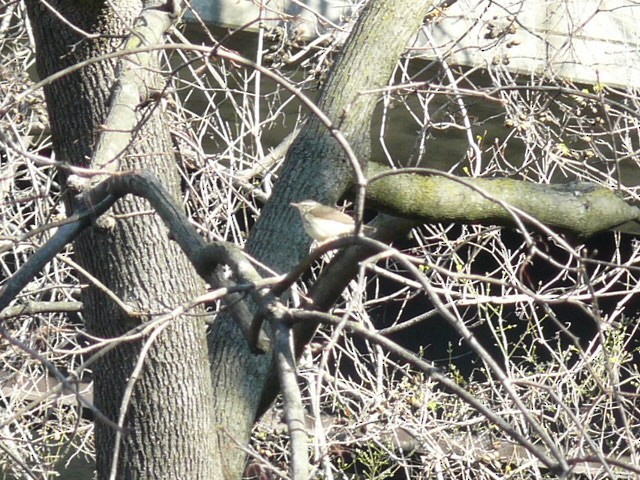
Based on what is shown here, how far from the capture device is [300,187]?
3.48 m

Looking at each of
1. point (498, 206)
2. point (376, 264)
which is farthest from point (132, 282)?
point (376, 264)

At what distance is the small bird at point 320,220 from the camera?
3240mm

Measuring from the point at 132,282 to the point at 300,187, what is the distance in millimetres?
747

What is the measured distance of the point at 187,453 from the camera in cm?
319

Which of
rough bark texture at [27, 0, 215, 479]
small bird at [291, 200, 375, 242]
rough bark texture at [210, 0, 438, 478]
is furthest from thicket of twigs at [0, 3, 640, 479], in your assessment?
small bird at [291, 200, 375, 242]

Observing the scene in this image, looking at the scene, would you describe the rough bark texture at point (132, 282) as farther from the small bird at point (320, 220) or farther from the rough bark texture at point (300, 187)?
the small bird at point (320, 220)

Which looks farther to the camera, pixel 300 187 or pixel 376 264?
pixel 376 264

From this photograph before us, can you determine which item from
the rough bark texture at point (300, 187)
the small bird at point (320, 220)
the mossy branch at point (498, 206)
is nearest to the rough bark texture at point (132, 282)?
the rough bark texture at point (300, 187)

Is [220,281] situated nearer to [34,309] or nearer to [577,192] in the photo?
[34,309]

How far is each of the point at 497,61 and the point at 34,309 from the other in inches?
119

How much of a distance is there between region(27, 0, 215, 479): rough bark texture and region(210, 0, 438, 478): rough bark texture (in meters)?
0.19

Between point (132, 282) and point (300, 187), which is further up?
point (300, 187)

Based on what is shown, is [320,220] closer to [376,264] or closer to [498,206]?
[498,206]

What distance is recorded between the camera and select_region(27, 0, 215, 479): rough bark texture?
10.5 ft
